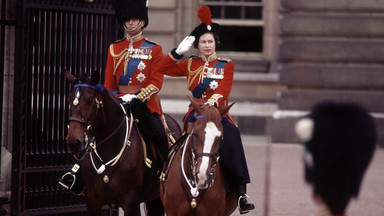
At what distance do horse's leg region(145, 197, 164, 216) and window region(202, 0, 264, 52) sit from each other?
1050 cm

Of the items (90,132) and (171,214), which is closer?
(171,214)

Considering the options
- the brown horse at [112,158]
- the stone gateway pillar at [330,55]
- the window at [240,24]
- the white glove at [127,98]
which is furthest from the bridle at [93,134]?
the window at [240,24]

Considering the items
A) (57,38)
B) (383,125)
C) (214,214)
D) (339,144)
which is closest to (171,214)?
(214,214)

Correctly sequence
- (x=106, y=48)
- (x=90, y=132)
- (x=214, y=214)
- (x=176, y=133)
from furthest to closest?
(x=106, y=48) < (x=176, y=133) < (x=90, y=132) < (x=214, y=214)

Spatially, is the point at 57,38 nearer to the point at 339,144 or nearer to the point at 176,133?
the point at 176,133

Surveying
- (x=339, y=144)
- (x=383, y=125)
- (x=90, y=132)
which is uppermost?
(x=339, y=144)

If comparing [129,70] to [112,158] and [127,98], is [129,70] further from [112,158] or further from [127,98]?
[112,158]

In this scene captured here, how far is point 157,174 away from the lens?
711cm

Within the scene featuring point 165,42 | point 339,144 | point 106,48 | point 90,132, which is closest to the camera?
point 339,144

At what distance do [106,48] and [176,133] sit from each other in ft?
3.63

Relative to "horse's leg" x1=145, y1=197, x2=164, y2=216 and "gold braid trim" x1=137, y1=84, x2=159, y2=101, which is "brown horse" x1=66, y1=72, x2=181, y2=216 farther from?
"horse's leg" x1=145, y1=197, x2=164, y2=216

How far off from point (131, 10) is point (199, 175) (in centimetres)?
225

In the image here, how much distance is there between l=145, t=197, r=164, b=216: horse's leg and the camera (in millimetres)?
7566

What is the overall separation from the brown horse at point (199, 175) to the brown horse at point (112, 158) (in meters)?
0.49
